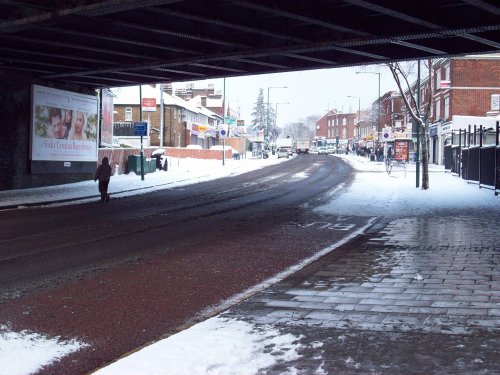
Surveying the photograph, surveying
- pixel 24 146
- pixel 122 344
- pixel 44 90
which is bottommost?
pixel 122 344

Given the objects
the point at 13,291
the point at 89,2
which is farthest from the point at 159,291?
the point at 89,2

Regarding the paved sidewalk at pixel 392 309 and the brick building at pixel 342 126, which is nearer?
the paved sidewalk at pixel 392 309

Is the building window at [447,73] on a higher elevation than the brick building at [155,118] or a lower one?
higher

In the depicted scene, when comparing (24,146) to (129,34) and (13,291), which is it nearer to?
(129,34)

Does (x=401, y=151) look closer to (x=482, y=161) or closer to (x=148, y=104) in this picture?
(x=148, y=104)

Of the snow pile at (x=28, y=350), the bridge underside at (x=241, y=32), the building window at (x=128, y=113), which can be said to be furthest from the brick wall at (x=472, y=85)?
the snow pile at (x=28, y=350)

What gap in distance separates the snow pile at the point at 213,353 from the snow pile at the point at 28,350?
0.77 metres

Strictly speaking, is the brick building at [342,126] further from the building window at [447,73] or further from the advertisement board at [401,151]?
the advertisement board at [401,151]

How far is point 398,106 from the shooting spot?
315 ft

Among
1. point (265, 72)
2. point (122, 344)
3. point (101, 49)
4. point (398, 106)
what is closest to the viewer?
point (122, 344)

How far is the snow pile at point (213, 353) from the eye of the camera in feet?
15.9

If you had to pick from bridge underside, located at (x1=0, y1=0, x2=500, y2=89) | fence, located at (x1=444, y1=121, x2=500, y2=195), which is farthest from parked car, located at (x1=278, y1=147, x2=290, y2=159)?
bridge underside, located at (x1=0, y1=0, x2=500, y2=89)

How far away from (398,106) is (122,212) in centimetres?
8326

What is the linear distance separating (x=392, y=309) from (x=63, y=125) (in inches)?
971
